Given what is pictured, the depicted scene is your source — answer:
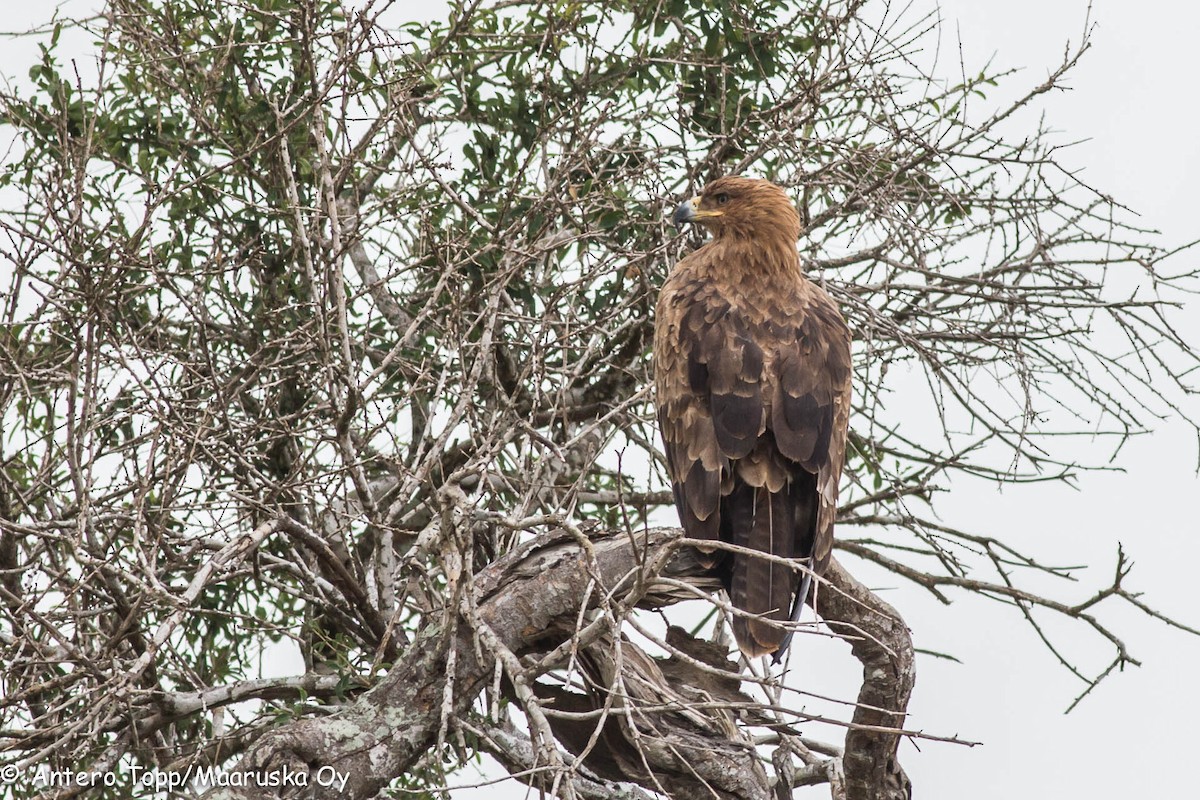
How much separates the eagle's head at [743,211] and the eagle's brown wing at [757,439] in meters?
0.51

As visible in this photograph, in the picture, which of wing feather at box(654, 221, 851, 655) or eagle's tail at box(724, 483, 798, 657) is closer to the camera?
eagle's tail at box(724, 483, 798, 657)

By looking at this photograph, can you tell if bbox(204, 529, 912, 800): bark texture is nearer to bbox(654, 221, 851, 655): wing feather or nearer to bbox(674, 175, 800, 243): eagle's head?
bbox(654, 221, 851, 655): wing feather

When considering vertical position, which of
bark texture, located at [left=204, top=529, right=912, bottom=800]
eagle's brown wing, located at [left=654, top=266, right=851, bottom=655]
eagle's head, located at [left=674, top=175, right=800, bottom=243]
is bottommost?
bark texture, located at [left=204, top=529, right=912, bottom=800]

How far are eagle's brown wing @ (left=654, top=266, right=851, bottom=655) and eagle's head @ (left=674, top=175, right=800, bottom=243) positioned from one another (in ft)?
1.67

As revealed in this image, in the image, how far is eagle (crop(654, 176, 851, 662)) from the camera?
Result: 15.8 feet

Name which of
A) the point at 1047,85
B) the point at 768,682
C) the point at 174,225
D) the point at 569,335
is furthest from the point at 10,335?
the point at 1047,85

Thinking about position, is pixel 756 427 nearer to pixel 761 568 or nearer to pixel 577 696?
pixel 761 568

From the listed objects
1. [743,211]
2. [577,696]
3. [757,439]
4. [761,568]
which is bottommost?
[577,696]

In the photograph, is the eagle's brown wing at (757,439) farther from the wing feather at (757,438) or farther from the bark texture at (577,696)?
the bark texture at (577,696)

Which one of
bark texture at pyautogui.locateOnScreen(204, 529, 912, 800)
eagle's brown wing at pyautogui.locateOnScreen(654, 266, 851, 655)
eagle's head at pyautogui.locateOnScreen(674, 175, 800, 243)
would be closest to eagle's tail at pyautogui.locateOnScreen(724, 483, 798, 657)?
eagle's brown wing at pyautogui.locateOnScreen(654, 266, 851, 655)

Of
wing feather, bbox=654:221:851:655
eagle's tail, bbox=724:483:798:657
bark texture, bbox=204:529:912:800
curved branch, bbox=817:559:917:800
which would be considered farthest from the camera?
curved branch, bbox=817:559:917:800

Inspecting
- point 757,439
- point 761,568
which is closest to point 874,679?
point 761,568

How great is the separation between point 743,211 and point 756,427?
3.72 feet

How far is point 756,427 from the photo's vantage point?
4875 millimetres
